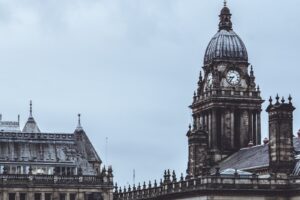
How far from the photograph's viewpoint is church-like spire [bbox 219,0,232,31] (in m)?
174

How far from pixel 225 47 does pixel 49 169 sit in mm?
31436

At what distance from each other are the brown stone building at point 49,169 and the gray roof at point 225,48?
22.7 meters

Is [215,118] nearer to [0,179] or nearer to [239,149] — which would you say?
[239,149]

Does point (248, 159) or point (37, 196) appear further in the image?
point (37, 196)

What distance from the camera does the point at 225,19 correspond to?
175000 mm

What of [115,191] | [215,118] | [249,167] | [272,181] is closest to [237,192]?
[272,181]

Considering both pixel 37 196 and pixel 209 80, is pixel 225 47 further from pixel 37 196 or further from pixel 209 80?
pixel 37 196

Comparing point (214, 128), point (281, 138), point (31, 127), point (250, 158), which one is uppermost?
point (31, 127)

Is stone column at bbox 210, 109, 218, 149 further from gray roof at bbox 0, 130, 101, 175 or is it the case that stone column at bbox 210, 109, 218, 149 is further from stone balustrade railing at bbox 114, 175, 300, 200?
stone balustrade railing at bbox 114, 175, 300, 200

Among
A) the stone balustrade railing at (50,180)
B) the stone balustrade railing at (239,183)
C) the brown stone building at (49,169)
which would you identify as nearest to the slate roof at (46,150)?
the brown stone building at (49,169)

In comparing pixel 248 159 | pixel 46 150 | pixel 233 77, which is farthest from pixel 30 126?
pixel 248 159

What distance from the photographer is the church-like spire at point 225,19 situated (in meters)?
174

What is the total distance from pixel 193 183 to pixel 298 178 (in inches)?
501

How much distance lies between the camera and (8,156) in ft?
553
